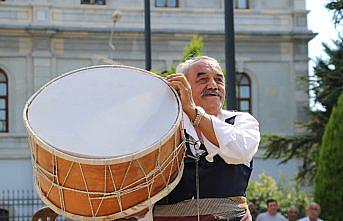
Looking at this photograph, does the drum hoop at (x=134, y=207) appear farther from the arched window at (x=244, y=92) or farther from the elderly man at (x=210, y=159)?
the arched window at (x=244, y=92)

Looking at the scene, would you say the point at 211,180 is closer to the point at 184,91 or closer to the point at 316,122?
the point at 184,91

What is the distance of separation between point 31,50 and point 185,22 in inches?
205

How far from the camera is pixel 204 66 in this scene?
12.2 ft

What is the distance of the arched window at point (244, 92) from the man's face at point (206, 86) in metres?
25.0

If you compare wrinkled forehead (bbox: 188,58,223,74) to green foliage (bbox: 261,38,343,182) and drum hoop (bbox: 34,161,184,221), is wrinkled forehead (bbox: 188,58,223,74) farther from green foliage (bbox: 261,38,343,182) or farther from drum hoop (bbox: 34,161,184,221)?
green foliage (bbox: 261,38,343,182)

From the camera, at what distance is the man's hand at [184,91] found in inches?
134

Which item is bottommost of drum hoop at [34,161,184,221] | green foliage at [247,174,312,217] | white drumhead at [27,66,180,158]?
green foliage at [247,174,312,217]

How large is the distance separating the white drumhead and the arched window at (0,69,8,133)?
79.5 feet

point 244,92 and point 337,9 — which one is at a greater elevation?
point 337,9

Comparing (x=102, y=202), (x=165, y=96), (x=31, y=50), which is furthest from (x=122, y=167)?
(x=31, y=50)

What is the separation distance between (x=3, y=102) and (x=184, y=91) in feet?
81.0

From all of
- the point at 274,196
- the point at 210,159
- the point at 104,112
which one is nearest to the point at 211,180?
the point at 210,159

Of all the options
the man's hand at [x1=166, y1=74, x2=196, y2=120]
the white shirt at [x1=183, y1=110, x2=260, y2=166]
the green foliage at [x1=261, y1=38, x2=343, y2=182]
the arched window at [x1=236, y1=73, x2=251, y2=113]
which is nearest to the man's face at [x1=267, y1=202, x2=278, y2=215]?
the green foliage at [x1=261, y1=38, x2=343, y2=182]

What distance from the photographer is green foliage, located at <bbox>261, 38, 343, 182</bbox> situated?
22.2 metres
